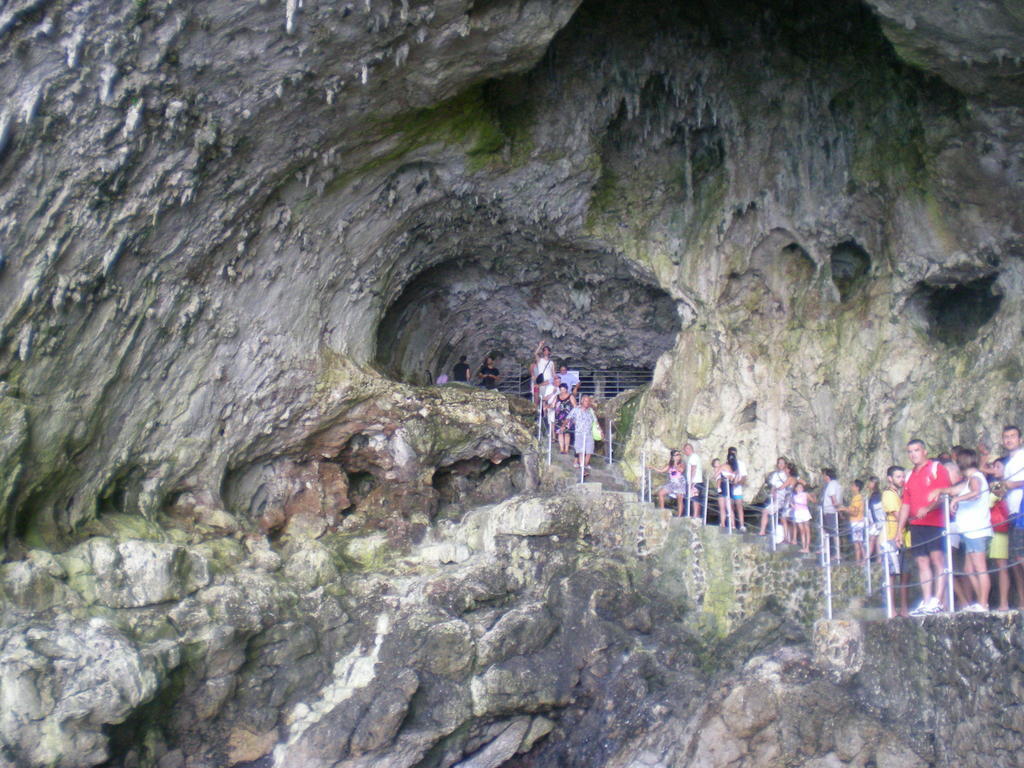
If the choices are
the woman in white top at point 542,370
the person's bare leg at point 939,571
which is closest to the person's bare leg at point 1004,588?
the person's bare leg at point 939,571

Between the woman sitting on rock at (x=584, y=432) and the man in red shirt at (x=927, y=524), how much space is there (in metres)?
5.65

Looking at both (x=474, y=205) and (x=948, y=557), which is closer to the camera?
(x=948, y=557)

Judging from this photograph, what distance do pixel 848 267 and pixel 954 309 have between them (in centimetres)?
149

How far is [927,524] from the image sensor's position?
25.1ft

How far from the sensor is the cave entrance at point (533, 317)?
15.0 meters

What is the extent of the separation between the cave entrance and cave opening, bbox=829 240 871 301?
296 cm

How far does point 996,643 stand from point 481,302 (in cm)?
1075

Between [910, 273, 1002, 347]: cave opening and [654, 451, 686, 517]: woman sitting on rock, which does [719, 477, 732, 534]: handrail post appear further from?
[910, 273, 1002, 347]: cave opening

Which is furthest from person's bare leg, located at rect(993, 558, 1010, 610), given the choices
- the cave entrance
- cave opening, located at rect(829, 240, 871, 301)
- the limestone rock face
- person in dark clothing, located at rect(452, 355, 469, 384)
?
person in dark clothing, located at rect(452, 355, 469, 384)

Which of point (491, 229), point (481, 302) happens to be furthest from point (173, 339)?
point (481, 302)

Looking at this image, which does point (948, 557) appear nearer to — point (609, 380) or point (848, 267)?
point (848, 267)

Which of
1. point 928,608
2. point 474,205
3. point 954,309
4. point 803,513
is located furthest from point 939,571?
point 474,205

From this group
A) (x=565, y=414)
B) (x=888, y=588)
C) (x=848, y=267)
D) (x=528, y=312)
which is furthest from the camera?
(x=528, y=312)

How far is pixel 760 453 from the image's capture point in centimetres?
1275
